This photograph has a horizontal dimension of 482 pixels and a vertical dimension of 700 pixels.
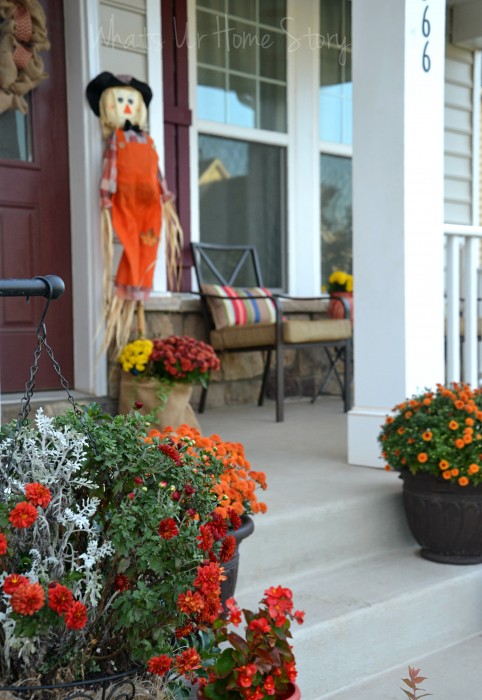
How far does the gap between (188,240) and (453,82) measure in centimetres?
285

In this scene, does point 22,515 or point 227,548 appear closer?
point 22,515

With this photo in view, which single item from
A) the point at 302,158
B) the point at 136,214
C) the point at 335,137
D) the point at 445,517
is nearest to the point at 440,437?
the point at 445,517

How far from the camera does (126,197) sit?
400cm

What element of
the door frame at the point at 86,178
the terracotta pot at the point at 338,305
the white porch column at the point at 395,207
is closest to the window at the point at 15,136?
the door frame at the point at 86,178

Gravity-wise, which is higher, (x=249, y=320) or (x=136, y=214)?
(x=136, y=214)

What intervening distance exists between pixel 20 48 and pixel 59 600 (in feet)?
10.4

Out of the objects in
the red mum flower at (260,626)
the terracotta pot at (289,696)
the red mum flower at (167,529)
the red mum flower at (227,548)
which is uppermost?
the red mum flower at (167,529)

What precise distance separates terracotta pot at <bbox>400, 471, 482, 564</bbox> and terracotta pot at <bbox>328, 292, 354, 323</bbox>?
7.74 ft

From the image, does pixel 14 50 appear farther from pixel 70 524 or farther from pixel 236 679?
pixel 236 679

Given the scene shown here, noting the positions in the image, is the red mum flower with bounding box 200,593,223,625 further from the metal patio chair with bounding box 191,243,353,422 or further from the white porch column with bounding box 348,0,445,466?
the metal patio chair with bounding box 191,243,353,422

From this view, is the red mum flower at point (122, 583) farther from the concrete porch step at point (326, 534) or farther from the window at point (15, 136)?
the window at point (15, 136)

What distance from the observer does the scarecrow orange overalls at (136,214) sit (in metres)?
3.98

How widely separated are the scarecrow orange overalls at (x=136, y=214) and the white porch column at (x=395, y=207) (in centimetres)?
116

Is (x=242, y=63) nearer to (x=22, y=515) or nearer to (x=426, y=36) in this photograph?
Result: (x=426, y=36)
